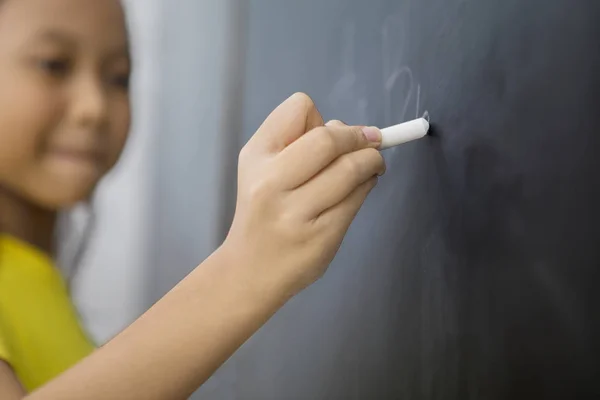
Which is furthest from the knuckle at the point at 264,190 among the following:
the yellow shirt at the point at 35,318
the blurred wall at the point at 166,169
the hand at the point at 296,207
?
the blurred wall at the point at 166,169

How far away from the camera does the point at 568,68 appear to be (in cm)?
28

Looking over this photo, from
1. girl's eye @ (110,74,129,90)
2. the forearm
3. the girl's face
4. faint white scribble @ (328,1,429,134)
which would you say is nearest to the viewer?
the forearm

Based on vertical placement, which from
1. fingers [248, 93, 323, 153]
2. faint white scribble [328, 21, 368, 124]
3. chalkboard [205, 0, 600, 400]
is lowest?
chalkboard [205, 0, 600, 400]

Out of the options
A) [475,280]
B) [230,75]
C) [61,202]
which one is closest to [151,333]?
[475,280]

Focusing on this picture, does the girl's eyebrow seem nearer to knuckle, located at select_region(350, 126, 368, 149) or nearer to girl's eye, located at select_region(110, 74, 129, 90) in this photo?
girl's eye, located at select_region(110, 74, 129, 90)

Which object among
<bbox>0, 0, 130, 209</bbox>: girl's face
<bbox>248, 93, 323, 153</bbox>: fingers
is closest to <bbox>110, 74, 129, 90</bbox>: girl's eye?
<bbox>0, 0, 130, 209</bbox>: girl's face

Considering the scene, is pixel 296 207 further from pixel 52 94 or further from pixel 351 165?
pixel 52 94

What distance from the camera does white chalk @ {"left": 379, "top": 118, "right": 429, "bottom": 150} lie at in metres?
0.32

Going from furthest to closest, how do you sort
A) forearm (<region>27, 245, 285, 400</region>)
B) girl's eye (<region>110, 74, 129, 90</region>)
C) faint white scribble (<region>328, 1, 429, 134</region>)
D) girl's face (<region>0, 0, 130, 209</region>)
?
girl's eye (<region>110, 74, 129, 90</region>) → girl's face (<region>0, 0, 130, 209</region>) → faint white scribble (<region>328, 1, 429, 134</region>) → forearm (<region>27, 245, 285, 400</region>)

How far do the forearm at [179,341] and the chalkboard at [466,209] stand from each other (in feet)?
0.41

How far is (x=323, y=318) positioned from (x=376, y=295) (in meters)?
0.08

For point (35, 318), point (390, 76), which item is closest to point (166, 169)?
point (35, 318)

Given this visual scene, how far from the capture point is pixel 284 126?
305mm

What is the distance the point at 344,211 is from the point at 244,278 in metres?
0.06
